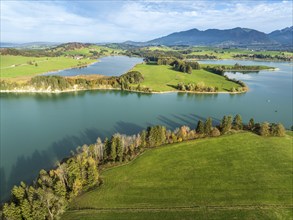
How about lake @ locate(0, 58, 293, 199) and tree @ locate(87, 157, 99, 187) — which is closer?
tree @ locate(87, 157, 99, 187)

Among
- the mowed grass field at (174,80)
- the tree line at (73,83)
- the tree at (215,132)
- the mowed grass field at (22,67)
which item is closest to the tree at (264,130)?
the tree at (215,132)

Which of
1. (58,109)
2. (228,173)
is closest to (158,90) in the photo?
(58,109)

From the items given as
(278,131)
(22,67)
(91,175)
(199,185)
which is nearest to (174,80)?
(278,131)

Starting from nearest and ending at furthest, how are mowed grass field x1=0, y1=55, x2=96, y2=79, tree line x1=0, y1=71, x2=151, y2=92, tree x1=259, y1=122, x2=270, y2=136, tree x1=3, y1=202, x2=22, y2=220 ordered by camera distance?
tree x1=3, y1=202, x2=22, y2=220 → tree x1=259, y1=122, x2=270, y2=136 → tree line x1=0, y1=71, x2=151, y2=92 → mowed grass field x1=0, y1=55, x2=96, y2=79

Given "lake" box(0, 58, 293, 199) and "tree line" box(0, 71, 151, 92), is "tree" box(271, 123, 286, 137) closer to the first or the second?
"lake" box(0, 58, 293, 199)

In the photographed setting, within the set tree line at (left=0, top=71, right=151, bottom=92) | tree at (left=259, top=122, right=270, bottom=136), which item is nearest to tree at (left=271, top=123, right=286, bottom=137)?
tree at (left=259, top=122, right=270, bottom=136)

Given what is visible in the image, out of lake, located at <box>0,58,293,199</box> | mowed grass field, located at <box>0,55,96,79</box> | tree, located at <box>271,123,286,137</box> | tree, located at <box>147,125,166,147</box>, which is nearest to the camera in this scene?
lake, located at <box>0,58,293,199</box>
